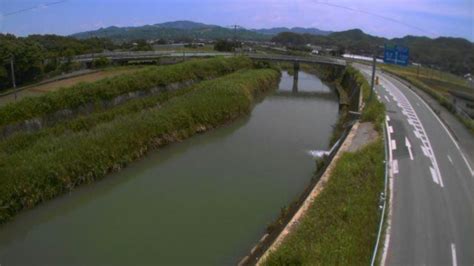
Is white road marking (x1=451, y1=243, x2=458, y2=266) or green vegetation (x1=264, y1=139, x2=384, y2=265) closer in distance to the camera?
green vegetation (x1=264, y1=139, x2=384, y2=265)

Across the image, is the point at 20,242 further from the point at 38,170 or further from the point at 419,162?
the point at 419,162

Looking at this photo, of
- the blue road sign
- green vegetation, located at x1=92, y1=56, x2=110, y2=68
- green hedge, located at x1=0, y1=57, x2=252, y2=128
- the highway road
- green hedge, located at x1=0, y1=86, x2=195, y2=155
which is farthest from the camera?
green vegetation, located at x1=92, y1=56, x2=110, y2=68

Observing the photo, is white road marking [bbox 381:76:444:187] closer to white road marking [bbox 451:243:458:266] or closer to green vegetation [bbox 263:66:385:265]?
green vegetation [bbox 263:66:385:265]

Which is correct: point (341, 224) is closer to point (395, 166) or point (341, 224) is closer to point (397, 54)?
point (395, 166)

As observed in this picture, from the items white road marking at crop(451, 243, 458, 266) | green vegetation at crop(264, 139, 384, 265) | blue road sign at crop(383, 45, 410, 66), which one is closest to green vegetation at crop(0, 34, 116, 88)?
Answer: blue road sign at crop(383, 45, 410, 66)

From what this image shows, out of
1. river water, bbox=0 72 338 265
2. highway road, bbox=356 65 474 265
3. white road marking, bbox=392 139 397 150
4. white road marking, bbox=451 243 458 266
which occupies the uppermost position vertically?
white road marking, bbox=392 139 397 150

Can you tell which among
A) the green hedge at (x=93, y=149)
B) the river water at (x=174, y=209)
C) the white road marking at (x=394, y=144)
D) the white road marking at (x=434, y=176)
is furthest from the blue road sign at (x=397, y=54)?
the white road marking at (x=434, y=176)
